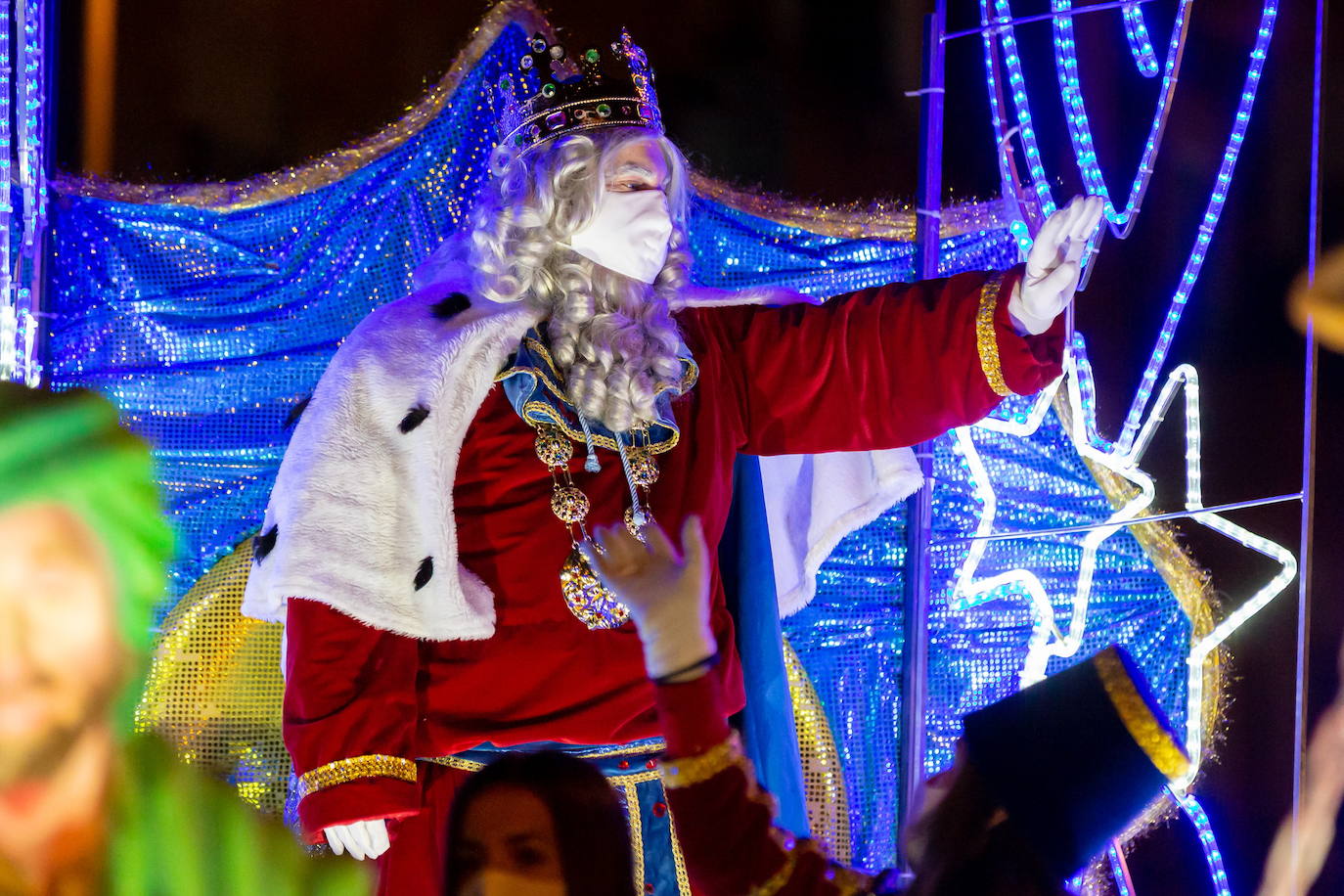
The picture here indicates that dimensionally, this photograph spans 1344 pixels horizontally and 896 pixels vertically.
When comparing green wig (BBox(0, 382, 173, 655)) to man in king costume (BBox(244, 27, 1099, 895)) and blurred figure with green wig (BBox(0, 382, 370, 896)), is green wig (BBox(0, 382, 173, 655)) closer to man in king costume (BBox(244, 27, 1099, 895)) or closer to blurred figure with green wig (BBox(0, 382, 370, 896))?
blurred figure with green wig (BBox(0, 382, 370, 896))

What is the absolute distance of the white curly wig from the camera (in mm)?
2832

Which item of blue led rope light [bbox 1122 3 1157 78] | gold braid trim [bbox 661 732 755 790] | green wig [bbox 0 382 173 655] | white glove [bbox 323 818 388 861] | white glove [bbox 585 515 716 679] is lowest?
white glove [bbox 323 818 388 861]

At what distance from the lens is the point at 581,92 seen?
2949 millimetres

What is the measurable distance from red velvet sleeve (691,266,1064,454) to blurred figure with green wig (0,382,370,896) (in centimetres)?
186

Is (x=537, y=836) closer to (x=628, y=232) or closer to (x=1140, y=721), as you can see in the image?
(x=1140, y=721)

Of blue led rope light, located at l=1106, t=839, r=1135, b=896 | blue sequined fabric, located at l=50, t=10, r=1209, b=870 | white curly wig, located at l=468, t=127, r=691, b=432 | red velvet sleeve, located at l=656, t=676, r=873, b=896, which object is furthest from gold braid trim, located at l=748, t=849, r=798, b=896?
blue led rope light, located at l=1106, t=839, r=1135, b=896

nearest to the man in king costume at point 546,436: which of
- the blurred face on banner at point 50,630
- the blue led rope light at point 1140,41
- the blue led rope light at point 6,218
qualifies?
the blue led rope light at point 1140,41

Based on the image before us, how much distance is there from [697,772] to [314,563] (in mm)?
1145

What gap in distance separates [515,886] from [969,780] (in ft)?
1.76

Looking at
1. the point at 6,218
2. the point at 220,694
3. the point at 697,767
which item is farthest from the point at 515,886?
the point at 6,218

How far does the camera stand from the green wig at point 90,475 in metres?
1.22

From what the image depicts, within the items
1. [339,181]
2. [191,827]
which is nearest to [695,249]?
[339,181]

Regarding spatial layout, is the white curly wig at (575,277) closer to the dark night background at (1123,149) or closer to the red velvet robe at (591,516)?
the red velvet robe at (591,516)

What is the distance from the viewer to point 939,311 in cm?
289
